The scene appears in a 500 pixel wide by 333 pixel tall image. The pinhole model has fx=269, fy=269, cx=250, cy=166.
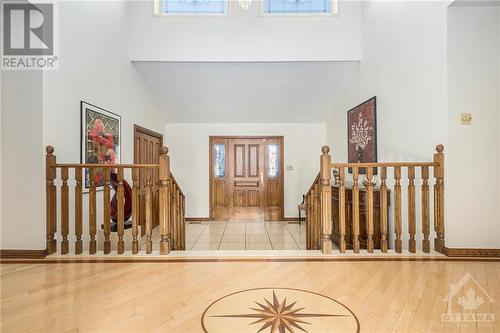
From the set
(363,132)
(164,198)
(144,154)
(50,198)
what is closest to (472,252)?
(363,132)

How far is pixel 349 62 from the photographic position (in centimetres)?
441

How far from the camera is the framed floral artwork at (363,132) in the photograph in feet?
12.6

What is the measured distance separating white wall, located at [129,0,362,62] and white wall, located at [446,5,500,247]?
6.50ft

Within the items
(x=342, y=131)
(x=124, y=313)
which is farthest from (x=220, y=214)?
(x=124, y=313)

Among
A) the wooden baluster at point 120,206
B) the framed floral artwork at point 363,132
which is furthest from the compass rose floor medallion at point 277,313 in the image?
the framed floral artwork at point 363,132

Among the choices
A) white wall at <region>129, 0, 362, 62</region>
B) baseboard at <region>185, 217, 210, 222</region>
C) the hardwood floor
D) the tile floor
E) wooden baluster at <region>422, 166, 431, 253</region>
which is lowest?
the tile floor

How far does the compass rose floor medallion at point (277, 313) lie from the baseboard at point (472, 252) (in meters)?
1.46

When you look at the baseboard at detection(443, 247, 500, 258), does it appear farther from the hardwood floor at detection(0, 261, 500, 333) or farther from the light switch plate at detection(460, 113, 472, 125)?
the light switch plate at detection(460, 113, 472, 125)

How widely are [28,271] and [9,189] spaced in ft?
2.63

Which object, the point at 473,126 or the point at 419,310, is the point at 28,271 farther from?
the point at 473,126

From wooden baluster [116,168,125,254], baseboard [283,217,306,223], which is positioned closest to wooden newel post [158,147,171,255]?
wooden baluster [116,168,125,254]

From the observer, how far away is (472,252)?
2404mm

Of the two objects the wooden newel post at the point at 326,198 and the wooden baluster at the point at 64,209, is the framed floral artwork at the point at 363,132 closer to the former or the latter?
the wooden newel post at the point at 326,198

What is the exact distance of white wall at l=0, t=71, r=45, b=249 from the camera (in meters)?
2.42
